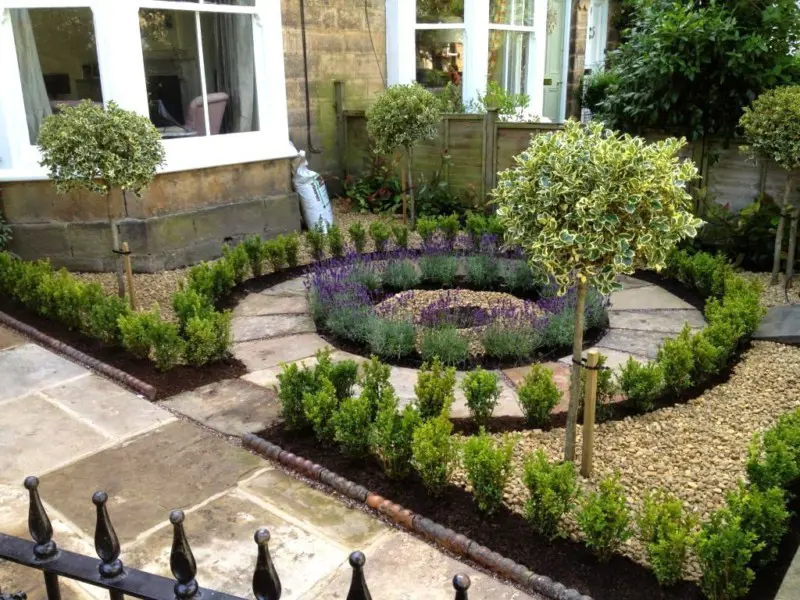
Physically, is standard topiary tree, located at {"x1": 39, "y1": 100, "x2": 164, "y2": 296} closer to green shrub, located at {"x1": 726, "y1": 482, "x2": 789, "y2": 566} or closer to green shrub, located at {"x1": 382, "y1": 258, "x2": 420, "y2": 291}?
green shrub, located at {"x1": 382, "y1": 258, "x2": 420, "y2": 291}

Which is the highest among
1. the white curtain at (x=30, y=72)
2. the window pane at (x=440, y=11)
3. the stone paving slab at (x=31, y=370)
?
the window pane at (x=440, y=11)

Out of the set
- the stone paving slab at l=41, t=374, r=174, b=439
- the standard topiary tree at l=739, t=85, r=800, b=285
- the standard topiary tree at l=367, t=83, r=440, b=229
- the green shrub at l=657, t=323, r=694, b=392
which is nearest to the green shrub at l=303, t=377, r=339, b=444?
the stone paving slab at l=41, t=374, r=174, b=439

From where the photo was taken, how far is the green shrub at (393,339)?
4320 millimetres

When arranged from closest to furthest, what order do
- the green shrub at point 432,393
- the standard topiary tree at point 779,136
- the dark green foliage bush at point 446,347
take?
the green shrub at point 432,393, the dark green foliage bush at point 446,347, the standard topiary tree at point 779,136

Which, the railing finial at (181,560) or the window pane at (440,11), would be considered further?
the window pane at (440,11)

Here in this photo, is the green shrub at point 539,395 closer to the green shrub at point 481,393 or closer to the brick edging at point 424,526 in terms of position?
the green shrub at point 481,393

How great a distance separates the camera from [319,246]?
21.4ft

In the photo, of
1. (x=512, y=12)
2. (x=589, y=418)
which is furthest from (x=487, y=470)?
(x=512, y=12)

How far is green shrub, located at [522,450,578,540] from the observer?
2475mm

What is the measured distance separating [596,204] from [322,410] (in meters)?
1.50

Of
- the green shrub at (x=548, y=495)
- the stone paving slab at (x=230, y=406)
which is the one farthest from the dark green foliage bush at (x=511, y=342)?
the green shrub at (x=548, y=495)

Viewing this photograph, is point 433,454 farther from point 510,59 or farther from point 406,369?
point 510,59

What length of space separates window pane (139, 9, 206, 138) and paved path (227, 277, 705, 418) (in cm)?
204

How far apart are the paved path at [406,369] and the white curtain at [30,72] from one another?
8.82ft
